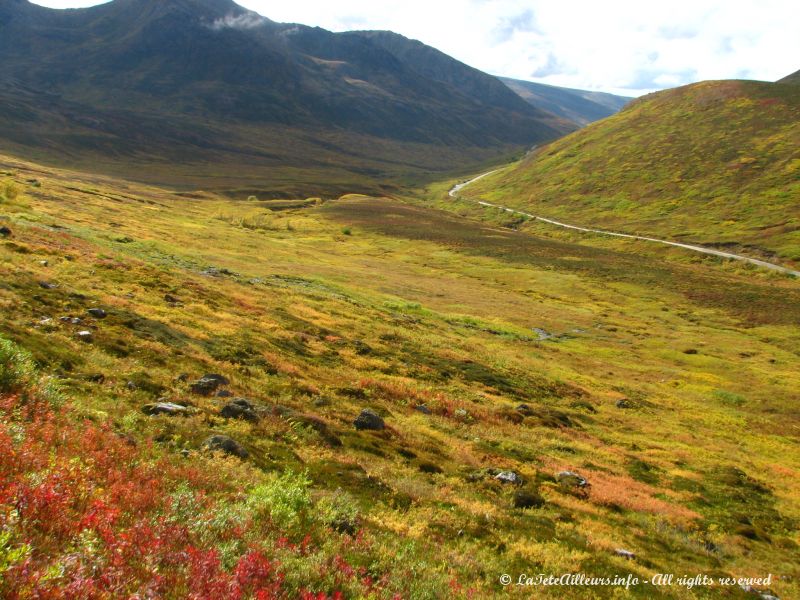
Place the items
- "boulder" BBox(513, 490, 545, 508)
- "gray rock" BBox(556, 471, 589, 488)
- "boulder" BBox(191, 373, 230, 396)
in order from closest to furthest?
"boulder" BBox(513, 490, 545, 508)
"boulder" BBox(191, 373, 230, 396)
"gray rock" BBox(556, 471, 589, 488)

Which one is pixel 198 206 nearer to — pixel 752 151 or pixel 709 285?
pixel 709 285

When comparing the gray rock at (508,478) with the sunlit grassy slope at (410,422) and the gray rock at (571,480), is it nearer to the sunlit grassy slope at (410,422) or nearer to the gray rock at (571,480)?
the sunlit grassy slope at (410,422)

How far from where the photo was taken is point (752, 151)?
15925 cm

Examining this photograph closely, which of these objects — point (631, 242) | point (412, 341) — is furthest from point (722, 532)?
point (631, 242)

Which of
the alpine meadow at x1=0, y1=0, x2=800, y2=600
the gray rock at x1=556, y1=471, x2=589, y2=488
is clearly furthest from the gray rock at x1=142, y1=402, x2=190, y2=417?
the gray rock at x1=556, y1=471, x2=589, y2=488

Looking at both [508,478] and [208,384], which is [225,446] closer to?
[208,384]

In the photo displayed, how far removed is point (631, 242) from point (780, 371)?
266 ft

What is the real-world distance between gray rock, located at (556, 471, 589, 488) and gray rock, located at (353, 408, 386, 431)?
7026mm

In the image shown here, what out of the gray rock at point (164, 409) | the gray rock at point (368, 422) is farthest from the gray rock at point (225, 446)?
the gray rock at point (368, 422)

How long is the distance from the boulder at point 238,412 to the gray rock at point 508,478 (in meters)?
8.33

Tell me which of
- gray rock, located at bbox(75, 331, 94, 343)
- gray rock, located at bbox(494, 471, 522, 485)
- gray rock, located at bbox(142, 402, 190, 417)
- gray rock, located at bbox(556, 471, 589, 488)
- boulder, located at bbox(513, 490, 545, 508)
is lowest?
gray rock, located at bbox(556, 471, 589, 488)

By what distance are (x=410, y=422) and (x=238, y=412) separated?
8763 mm

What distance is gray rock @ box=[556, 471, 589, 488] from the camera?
19.1 meters

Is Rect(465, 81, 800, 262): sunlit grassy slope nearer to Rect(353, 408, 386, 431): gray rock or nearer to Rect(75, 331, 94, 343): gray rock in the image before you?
Rect(353, 408, 386, 431): gray rock
